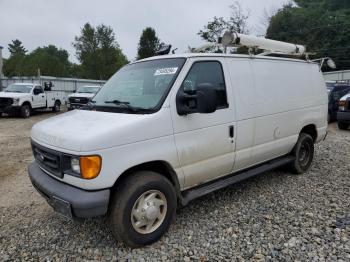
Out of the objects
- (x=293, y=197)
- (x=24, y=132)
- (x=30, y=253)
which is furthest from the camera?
(x=24, y=132)

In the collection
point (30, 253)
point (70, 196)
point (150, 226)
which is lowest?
point (30, 253)

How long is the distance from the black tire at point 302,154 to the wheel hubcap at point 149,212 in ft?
9.88

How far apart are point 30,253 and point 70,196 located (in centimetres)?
95

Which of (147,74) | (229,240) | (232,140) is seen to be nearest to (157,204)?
(229,240)

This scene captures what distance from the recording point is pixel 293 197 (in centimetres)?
461

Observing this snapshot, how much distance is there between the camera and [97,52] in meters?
48.8

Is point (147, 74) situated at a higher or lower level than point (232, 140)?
higher

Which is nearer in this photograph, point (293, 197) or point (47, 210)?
point (47, 210)

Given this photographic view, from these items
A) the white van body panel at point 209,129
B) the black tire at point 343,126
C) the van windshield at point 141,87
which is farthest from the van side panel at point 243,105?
the black tire at point 343,126

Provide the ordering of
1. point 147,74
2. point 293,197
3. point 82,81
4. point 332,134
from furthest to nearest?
point 82,81 → point 332,134 → point 293,197 → point 147,74

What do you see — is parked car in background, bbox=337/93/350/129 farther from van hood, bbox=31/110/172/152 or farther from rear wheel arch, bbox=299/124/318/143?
van hood, bbox=31/110/172/152

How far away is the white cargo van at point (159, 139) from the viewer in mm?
2959

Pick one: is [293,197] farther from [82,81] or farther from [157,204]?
[82,81]

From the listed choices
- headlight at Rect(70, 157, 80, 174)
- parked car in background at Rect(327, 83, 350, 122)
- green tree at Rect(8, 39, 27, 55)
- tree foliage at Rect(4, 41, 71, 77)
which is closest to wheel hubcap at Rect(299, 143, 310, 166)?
headlight at Rect(70, 157, 80, 174)
